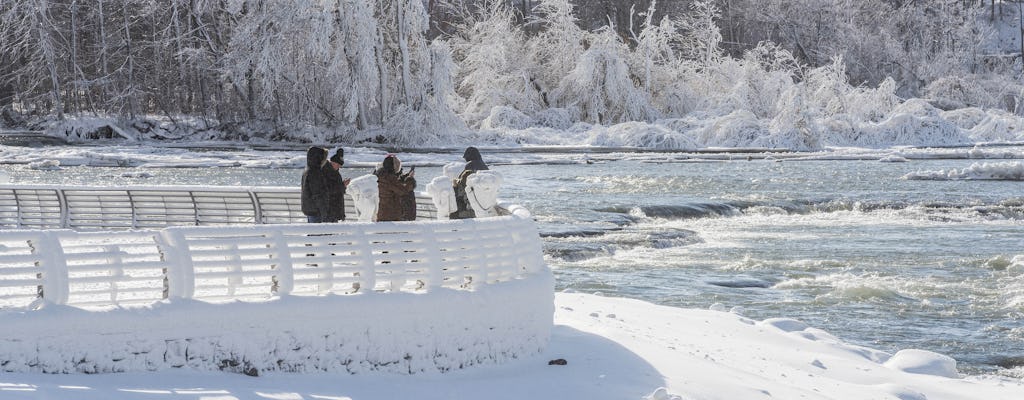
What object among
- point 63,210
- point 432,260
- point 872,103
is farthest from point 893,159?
point 432,260

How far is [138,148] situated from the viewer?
150ft

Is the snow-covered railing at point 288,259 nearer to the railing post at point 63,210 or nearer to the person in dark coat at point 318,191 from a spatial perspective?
the person in dark coat at point 318,191

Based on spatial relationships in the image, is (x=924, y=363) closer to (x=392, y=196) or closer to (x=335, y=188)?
(x=392, y=196)

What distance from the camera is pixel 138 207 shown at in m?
14.2

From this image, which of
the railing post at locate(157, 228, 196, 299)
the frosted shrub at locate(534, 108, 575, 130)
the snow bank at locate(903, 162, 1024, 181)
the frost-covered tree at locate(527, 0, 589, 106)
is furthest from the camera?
the frost-covered tree at locate(527, 0, 589, 106)

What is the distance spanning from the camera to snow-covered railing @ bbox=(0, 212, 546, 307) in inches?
332

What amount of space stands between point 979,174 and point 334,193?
2851 cm

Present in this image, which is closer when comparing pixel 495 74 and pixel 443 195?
pixel 443 195

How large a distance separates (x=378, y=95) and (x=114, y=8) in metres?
16.7

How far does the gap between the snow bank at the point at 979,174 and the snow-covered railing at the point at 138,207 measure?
25352mm

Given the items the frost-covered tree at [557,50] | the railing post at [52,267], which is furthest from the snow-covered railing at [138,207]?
the frost-covered tree at [557,50]

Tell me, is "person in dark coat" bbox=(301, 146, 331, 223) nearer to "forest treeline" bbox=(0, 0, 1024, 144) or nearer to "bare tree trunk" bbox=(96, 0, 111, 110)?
"forest treeline" bbox=(0, 0, 1024, 144)

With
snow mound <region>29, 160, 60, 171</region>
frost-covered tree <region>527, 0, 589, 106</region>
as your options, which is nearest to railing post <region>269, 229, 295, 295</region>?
snow mound <region>29, 160, 60, 171</region>

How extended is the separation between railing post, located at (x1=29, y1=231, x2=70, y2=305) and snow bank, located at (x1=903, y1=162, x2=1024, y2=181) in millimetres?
30121
